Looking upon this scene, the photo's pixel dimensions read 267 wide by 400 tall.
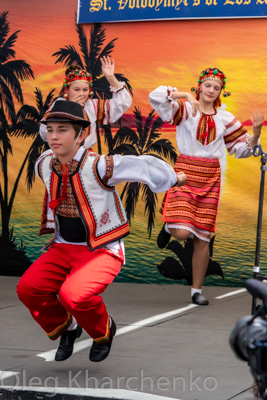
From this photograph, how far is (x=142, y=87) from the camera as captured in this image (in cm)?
715

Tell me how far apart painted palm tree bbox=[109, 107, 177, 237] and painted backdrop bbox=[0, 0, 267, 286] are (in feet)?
0.16

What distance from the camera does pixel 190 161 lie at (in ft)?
20.5

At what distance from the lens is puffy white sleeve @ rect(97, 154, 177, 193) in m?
4.20

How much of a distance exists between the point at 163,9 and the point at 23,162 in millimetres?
2037

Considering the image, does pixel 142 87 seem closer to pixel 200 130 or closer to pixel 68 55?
pixel 68 55

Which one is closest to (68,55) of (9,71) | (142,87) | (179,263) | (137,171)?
(9,71)

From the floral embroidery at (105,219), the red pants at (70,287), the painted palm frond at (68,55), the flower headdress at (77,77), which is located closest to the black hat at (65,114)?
the floral embroidery at (105,219)

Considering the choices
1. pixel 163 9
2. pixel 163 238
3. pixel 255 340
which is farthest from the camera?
pixel 163 9

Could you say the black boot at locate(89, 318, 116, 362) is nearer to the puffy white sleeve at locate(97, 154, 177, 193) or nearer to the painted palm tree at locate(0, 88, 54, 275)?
the puffy white sleeve at locate(97, 154, 177, 193)

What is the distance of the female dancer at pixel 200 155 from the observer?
620 cm

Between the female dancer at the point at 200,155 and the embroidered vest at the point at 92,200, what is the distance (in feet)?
6.49

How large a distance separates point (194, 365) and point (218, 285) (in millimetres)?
2849

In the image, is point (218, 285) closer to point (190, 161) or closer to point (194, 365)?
point (190, 161)

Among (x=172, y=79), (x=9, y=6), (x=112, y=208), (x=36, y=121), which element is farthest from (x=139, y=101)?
(x=112, y=208)
